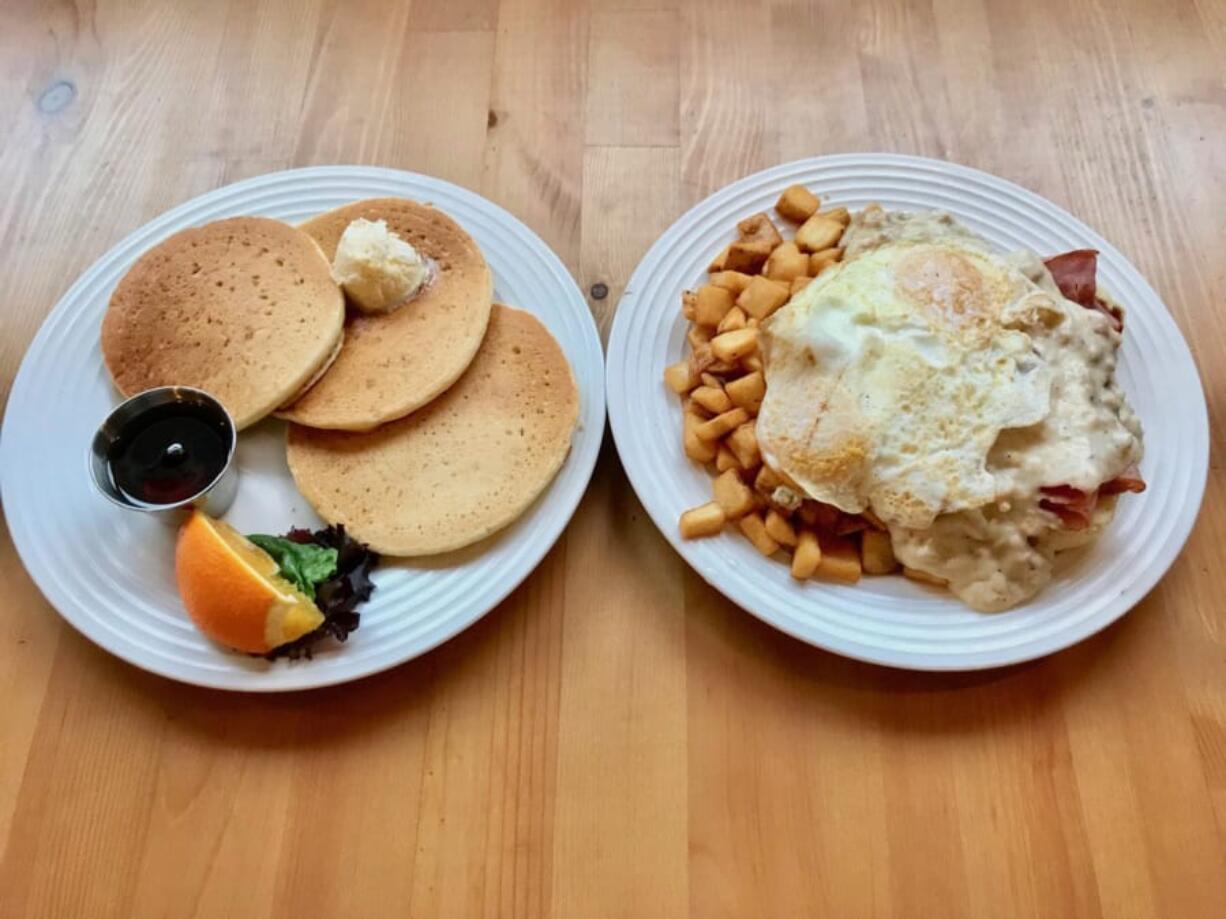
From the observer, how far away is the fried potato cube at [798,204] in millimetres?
1952

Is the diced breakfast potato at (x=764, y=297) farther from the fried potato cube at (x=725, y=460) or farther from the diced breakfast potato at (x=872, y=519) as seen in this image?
the diced breakfast potato at (x=872, y=519)

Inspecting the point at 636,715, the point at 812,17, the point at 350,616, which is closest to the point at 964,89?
the point at 812,17

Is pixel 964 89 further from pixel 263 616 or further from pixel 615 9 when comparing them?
pixel 263 616

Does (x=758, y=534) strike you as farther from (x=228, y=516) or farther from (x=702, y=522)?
(x=228, y=516)

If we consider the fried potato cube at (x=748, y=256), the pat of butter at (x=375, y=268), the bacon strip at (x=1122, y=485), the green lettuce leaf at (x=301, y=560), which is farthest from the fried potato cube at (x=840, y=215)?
the green lettuce leaf at (x=301, y=560)

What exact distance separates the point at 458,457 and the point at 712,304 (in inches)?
22.4

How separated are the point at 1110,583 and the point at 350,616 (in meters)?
1.30

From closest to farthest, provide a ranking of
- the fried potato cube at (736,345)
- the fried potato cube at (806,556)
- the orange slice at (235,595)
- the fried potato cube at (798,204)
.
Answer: the orange slice at (235,595), the fried potato cube at (806,556), the fried potato cube at (736,345), the fried potato cube at (798,204)

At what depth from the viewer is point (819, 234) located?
6.18ft

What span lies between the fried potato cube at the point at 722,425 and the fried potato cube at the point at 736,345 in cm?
10

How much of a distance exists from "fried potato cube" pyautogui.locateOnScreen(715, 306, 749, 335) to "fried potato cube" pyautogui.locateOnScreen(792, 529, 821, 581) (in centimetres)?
42

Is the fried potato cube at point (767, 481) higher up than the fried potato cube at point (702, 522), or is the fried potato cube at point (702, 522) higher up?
the fried potato cube at point (767, 481)

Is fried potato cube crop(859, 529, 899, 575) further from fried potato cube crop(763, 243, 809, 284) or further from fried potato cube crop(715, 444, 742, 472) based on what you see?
fried potato cube crop(763, 243, 809, 284)

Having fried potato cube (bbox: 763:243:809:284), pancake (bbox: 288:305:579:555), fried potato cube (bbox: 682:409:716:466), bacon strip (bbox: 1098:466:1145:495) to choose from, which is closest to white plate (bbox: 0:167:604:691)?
pancake (bbox: 288:305:579:555)
